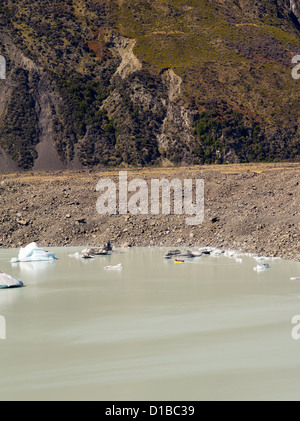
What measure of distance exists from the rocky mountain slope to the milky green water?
2299 inches

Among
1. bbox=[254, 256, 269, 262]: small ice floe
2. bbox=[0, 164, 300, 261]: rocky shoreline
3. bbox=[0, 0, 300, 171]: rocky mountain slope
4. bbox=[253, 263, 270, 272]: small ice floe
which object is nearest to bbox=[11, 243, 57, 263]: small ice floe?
bbox=[0, 164, 300, 261]: rocky shoreline

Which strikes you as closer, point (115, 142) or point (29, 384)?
point (29, 384)

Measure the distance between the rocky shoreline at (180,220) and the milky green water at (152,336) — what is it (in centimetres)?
659

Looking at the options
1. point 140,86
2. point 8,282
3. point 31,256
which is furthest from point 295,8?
point 8,282

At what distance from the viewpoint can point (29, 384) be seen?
9.99 m

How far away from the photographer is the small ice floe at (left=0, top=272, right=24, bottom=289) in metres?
18.9

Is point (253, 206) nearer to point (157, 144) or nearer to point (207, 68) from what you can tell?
point (157, 144)

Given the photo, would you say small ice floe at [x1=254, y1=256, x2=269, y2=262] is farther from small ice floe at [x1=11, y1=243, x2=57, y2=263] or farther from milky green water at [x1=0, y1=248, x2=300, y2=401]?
small ice floe at [x1=11, y1=243, x2=57, y2=263]

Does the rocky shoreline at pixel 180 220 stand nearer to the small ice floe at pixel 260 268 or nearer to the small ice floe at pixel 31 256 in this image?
the small ice floe at pixel 260 268

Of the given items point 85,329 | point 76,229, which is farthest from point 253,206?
point 85,329

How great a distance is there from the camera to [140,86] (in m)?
82.2

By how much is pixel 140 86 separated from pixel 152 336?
7135 cm

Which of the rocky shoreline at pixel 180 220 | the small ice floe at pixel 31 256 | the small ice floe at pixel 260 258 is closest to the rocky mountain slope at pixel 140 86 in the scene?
the rocky shoreline at pixel 180 220

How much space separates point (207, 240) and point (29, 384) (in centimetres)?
2109
